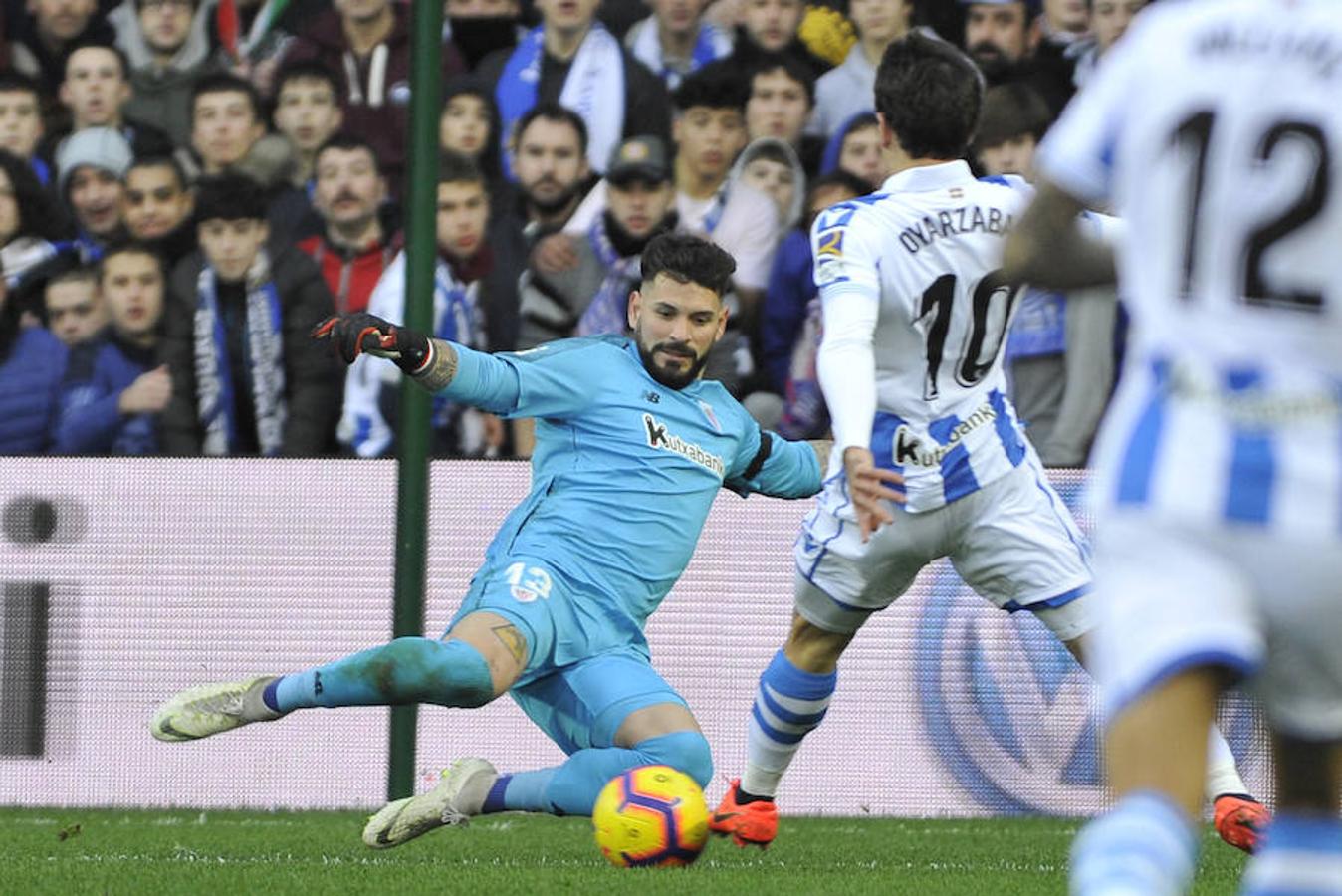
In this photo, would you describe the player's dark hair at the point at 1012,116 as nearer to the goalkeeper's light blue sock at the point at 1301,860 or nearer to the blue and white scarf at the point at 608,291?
the blue and white scarf at the point at 608,291

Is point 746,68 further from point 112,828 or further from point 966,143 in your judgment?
point 112,828

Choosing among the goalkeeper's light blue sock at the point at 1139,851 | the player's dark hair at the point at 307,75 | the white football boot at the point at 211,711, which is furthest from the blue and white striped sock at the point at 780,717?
the player's dark hair at the point at 307,75

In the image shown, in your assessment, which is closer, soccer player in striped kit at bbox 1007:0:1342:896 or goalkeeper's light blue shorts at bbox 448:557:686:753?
soccer player in striped kit at bbox 1007:0:1342:896

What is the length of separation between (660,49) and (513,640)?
4.26 metres

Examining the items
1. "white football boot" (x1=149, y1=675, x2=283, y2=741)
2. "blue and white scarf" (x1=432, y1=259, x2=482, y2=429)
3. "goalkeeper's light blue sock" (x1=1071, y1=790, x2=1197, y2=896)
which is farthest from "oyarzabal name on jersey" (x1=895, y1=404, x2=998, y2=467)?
"goalkeeper's light blue sock" (x1=1071, y1=790, x2=1197, y2=896)

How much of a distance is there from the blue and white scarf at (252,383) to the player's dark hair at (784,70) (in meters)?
2.17

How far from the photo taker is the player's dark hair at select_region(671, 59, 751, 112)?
9289mm

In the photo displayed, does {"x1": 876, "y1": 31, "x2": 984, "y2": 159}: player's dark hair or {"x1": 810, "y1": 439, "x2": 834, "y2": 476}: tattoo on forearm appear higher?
{"x1": 876, "y1": 31, "x2": 984, "y2": 159}: player's dark hair

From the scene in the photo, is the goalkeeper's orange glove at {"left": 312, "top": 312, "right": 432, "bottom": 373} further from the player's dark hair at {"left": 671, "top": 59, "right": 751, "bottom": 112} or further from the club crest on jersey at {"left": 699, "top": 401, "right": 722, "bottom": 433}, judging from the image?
the player's dark hair at {"left": 671, "top": 59, "right": 751, "bottom": 112}

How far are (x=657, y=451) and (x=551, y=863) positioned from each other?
1.17 meters

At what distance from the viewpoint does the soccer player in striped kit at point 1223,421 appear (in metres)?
2.78

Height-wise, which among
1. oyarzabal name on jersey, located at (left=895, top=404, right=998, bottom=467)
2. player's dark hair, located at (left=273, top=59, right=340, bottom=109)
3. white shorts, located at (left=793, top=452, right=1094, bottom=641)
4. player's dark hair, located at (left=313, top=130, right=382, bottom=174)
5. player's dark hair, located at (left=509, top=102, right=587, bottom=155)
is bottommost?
white shorts, located at (left=793, top=452, right=1094, bottom=641)

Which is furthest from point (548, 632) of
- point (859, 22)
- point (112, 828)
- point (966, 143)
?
point (859, 22)

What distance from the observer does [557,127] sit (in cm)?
943
